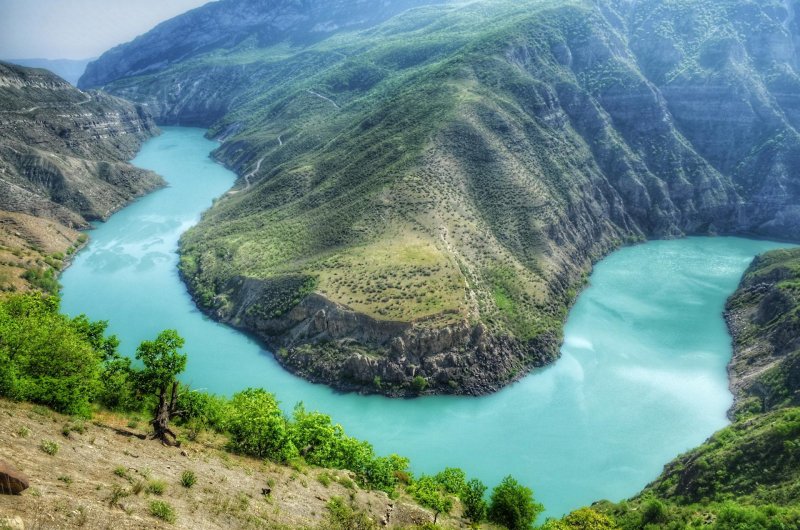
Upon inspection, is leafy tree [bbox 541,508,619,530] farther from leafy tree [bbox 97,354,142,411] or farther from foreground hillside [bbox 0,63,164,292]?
foreground hillside [bbox 0,63,164,292]

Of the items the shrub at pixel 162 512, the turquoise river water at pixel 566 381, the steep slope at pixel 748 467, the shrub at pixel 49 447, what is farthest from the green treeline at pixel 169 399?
the turquoise river water at pixel 566 381

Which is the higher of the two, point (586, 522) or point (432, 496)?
point (586, 522)

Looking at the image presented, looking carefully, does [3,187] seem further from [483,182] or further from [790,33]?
[790,33]

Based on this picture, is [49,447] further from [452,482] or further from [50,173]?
[50,173]

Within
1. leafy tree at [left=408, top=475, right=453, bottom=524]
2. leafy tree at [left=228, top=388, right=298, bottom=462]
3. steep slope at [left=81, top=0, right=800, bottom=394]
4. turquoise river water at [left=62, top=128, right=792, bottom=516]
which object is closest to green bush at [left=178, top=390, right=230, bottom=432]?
leafy tree at [left=228, top=388, right=298, bottom=462]

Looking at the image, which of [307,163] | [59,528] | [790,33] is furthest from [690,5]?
[59,528]

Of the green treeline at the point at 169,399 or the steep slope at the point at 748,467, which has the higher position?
the steep slope at the point at 748,467

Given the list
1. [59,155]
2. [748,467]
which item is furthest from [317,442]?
[59,155]

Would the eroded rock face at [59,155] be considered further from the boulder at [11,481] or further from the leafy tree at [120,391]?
the boulder at [11,481]
